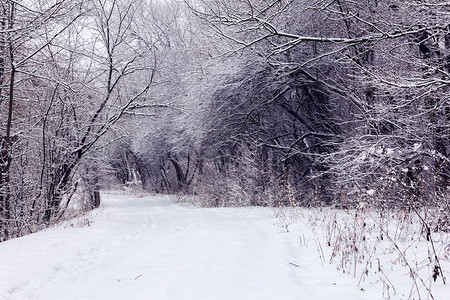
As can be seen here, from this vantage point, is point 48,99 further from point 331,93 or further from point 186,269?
point 331,93

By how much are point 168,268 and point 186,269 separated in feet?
0.93

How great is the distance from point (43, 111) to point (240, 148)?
8360 mm

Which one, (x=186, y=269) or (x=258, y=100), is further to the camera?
(x=258, y=100)

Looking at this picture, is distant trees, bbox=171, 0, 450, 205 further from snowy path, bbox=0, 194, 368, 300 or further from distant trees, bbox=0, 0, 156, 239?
snowy path, bbox=0, 194, 368, 300

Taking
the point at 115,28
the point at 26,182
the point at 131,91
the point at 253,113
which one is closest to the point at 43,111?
the point at 26,182

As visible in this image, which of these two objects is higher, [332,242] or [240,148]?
[240,148]

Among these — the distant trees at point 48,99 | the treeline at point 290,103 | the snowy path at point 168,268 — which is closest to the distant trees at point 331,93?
the treeline at point 290,103

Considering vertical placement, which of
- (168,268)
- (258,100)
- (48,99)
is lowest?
(168,268)

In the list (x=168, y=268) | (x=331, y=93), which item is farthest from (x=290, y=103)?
(x=168, y=268)

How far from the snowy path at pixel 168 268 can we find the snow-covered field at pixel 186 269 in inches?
0.4

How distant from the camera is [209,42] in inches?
586

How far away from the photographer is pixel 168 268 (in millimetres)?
5133

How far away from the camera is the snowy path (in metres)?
4.10

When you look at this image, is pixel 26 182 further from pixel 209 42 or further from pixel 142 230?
pixel 209 42
